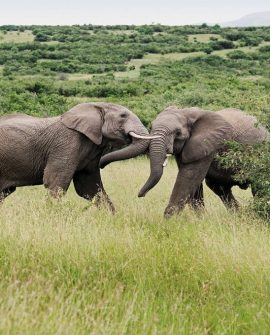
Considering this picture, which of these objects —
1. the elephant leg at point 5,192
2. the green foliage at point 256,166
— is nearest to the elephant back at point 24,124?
the elephant leg at point 5,192

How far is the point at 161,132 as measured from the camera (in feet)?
33.7

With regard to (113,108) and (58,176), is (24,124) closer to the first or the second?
(58,176)

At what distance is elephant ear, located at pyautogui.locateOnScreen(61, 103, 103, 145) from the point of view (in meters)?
10.5

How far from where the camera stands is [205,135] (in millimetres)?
10828

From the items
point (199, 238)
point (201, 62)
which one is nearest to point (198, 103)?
point (199, 238)

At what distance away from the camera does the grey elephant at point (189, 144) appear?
10.2m

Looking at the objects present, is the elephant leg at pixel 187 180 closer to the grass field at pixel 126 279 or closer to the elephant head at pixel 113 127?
the elephant head at pixel 113 127

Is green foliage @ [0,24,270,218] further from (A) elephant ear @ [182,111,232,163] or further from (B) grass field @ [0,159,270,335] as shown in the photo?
(B) grass field @ [0,159,270,335]

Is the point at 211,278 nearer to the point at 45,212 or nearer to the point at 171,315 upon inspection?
the point at 171,315

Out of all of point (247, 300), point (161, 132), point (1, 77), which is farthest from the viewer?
point (1, 77)

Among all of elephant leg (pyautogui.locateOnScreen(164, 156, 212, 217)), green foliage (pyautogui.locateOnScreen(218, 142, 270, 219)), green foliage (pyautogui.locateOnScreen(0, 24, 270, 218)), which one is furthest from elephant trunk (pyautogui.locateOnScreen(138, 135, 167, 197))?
green foliage (pyautogui.locateOnScreen(0, 24, 270, 218))

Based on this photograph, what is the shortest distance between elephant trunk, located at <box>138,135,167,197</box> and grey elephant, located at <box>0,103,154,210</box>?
0.16 m

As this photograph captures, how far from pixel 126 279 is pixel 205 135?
475 cm

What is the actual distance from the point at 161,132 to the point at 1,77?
163 feet
